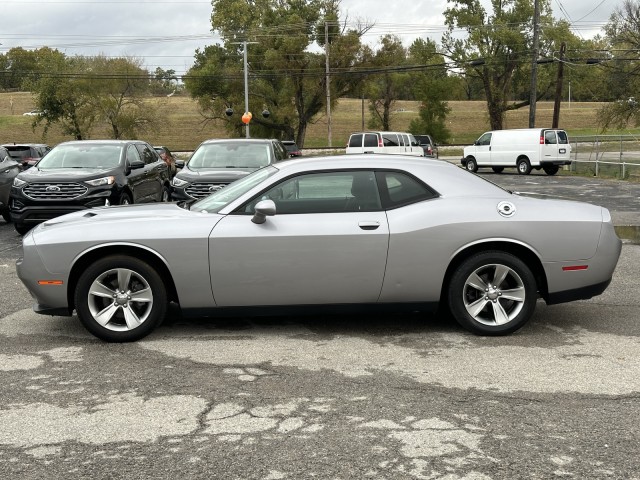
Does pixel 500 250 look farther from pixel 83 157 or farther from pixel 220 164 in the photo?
pixel 83 157

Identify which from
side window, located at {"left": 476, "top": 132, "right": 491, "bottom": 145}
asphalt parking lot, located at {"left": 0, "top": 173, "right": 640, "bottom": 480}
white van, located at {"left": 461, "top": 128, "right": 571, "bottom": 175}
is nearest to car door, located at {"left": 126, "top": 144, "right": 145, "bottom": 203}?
asphalt parking lot, located at {"left": 0, "top": 173, "right": 640, "bottom": 480}

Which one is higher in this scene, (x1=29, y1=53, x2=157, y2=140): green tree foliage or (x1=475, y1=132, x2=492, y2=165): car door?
(x1=29, y1=53, x2=157, y2=140): green tree foliage

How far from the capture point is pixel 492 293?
625 cm

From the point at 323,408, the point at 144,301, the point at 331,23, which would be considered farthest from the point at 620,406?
the point at 331,23

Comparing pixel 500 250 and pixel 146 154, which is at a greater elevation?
pixel 146 154

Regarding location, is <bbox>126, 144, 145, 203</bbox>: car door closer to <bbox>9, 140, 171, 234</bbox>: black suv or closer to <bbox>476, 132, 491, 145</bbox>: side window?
<bbox>9, 140, 171, 234</bbox>: black suv

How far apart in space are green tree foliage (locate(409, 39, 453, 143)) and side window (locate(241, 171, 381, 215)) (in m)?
58.5

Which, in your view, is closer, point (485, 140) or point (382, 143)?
point (485, 140)

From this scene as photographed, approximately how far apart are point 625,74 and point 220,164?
41.5 metres

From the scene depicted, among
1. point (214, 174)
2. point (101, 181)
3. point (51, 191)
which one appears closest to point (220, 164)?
point (214, 174)

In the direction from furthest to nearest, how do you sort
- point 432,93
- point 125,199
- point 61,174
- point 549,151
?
point 432,93 < point 549,151 < point 125,199 < point 61,174

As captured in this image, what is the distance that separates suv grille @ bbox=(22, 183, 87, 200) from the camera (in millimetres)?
12539

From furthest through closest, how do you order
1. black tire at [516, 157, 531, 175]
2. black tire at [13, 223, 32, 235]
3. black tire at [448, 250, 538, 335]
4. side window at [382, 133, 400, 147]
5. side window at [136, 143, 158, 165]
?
1. side window at [382, 133, 400, 147]
2. black tire at [516, 157, 531, 175]
3. side window at [136, 143, 158, 165]
4. black tire at [13, 223, 32, 235]
5. black tire at [448, 250, 538, 335]

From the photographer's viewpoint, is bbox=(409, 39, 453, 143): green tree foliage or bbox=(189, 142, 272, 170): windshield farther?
bbox=(409, 39, 453, 143): green tree foliage
